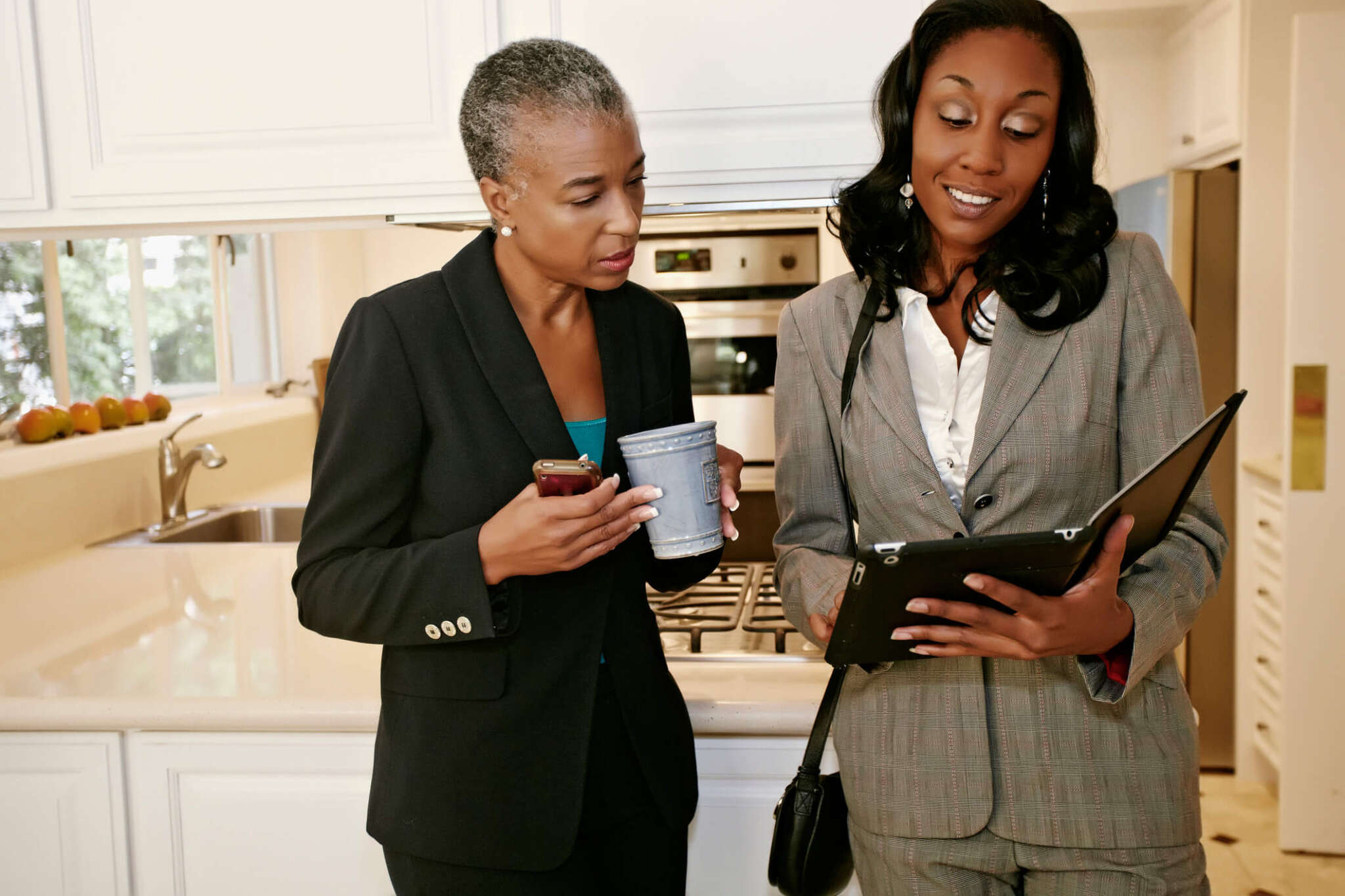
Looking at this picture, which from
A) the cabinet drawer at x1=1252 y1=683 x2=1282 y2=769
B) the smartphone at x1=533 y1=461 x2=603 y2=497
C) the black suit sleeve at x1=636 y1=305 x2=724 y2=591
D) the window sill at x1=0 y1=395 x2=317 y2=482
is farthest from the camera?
the cabinet drawer at x1=1252 y1=683 x2=1282 y2=769

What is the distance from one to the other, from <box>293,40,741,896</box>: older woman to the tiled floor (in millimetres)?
2158

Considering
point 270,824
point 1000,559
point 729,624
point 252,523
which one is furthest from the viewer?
point 252,523

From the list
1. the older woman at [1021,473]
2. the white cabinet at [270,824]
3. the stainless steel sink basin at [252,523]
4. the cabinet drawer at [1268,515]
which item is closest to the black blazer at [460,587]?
the older woman at [1021,473]

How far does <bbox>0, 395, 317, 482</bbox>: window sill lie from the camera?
2566 mm

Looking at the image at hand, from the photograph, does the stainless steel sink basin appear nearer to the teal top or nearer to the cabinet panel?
the cabinet panel

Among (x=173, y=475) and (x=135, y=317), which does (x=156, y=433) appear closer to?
(x=173, y=475)

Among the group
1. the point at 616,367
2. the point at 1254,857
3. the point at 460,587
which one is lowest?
the point at 1254,857

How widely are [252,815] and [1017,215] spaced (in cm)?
134

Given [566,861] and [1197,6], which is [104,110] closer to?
[566,861]

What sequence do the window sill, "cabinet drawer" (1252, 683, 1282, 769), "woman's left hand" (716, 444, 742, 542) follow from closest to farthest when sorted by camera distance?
1. "woman's left hand" (716, 444, 742, 542)
2. the window sill
3. "cabinet drawer" (1252, 683, 1282, 769)

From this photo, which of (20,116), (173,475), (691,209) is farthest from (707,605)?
(173,475)

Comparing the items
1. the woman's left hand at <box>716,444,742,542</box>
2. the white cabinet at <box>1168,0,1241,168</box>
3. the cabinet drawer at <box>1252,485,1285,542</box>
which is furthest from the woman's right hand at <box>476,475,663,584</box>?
the white cabinet at <box>1168,0,1241,168</box>

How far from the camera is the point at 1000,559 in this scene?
948 millimetres

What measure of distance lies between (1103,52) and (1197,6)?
45cm
